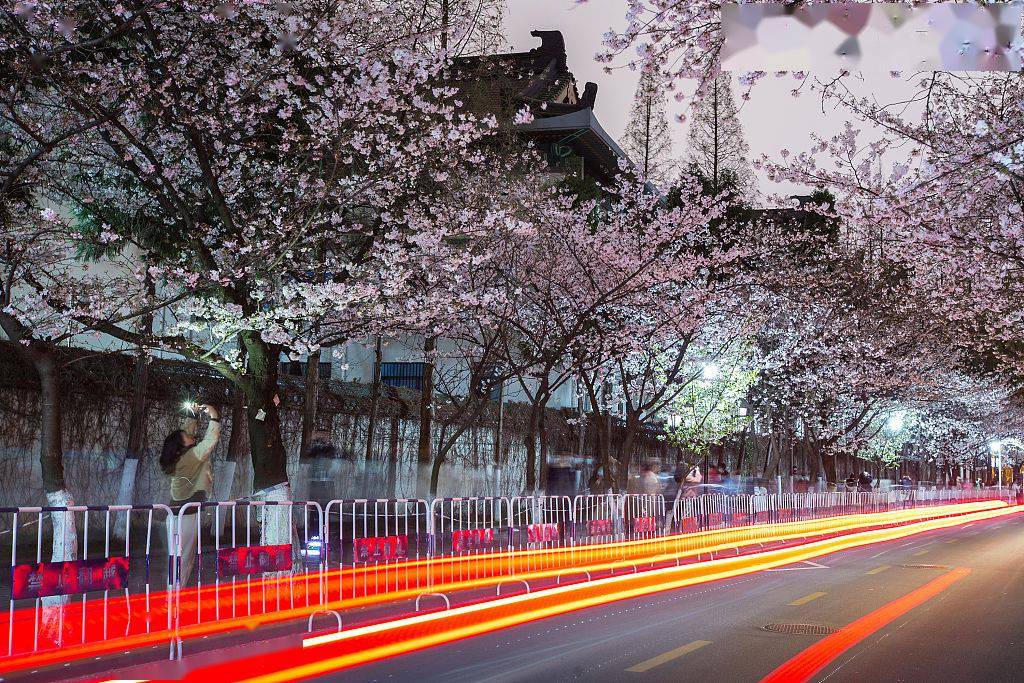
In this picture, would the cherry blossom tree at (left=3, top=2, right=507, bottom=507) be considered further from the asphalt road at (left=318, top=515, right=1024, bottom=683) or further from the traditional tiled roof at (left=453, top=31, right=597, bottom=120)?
the traditional tiled roof at (left=453, top=31, right=597, bottom=120)

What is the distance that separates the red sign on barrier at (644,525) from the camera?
20.6m

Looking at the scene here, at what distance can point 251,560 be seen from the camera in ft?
35.5

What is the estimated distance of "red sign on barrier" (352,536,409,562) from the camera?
42.0 feet

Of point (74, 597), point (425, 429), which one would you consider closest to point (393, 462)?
point (425, 429)

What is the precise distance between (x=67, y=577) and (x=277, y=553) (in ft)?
8.57

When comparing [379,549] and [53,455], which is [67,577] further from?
[379,549]

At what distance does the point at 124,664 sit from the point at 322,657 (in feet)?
5.02

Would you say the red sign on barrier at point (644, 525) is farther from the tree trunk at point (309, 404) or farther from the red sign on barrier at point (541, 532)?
the tree trunk at point (309, 404)

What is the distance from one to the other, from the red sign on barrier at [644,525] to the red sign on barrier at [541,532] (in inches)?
155

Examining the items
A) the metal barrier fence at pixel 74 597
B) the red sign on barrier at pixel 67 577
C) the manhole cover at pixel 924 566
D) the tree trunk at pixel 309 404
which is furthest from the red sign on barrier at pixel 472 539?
the tree trunk at pixel 309 404

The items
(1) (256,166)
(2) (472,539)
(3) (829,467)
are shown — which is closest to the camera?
(2) (472,539)

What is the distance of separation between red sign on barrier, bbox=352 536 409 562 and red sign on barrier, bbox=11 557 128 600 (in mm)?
3699

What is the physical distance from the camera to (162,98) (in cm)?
1598

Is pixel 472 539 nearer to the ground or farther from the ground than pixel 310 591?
farther from the ground
